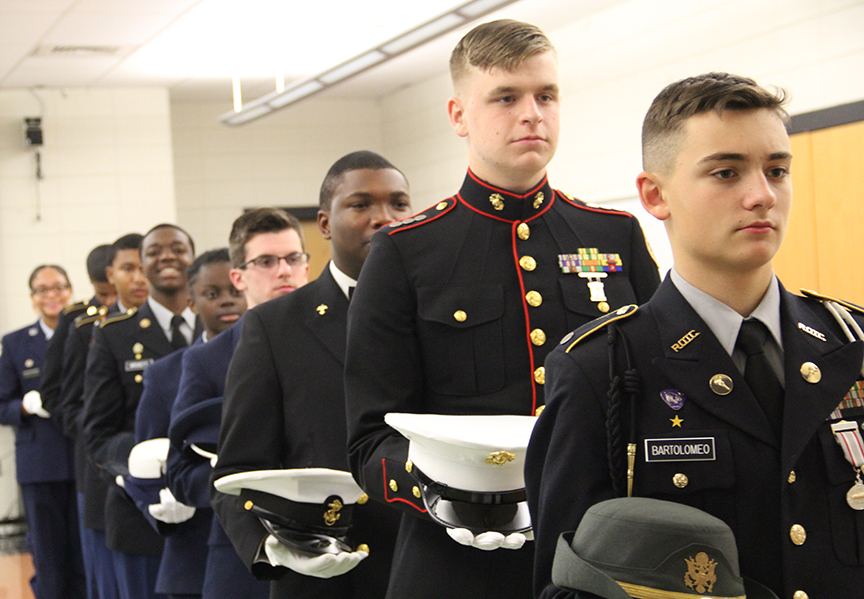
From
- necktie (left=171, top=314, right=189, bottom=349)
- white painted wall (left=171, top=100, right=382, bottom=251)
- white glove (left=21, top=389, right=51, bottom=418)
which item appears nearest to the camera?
necktie (left=171, top=314, right=189, bottom=349)

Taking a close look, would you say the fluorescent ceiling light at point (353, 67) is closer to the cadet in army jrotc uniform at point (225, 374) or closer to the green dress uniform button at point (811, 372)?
the cadet in army jrotc uniform at point (225, 374)

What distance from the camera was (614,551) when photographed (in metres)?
0.98

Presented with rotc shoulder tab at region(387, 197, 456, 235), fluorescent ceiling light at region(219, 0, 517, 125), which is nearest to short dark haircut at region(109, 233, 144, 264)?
fluorescent ceiling light at region(219, 0, 517, 125)

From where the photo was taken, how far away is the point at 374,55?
22.0 ft

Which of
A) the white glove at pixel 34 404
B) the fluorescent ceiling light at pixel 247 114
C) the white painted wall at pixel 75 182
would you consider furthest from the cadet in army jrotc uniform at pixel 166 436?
the white painted wall at pixel 75 182

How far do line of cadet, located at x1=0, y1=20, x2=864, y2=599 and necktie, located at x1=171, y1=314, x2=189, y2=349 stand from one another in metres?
1.01

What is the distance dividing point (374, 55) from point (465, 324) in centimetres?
543

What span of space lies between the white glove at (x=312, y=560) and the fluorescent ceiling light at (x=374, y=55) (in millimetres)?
4196

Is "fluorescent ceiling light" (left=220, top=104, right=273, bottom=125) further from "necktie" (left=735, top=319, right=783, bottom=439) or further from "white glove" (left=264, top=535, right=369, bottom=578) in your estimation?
"necktie" (left=735, top=319, right=783, bottom=439)

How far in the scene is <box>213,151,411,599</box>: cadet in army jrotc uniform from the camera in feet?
6.83

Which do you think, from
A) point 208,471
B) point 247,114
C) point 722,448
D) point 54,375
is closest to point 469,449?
point 722,448

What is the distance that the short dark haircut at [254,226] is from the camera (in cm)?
298

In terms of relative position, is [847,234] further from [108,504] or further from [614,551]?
[614,551]

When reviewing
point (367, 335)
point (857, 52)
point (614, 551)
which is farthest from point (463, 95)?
point (857, 52)
